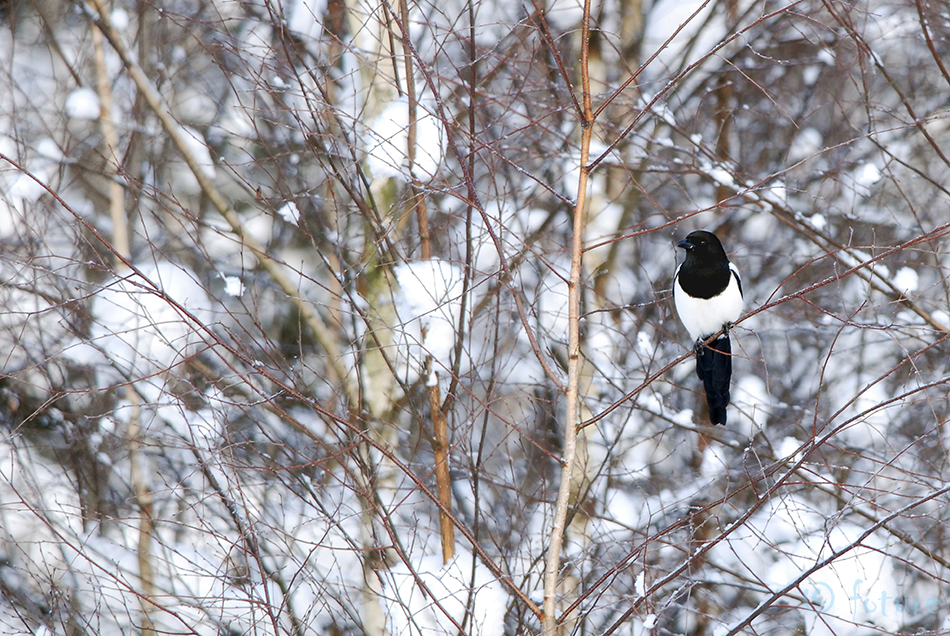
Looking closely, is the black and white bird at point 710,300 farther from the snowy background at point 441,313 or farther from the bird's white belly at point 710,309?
the snowy background at point 441,313

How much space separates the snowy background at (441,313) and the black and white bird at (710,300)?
0.15 meters

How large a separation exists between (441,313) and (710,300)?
4.31 feet

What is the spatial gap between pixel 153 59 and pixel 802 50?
15.9ft

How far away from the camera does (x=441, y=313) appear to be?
2.89 meters

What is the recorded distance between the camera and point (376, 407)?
11.6ft

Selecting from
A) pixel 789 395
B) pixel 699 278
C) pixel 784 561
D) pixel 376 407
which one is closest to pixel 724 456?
pixel 789 395

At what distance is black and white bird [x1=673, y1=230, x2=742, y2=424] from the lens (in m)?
3.47

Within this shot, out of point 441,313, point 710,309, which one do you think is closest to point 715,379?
point 710,309

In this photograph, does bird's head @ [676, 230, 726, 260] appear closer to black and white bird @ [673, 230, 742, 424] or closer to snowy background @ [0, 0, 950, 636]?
black and white bird @ [673, 230, 742, 424]

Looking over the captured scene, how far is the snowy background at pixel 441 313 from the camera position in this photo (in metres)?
2.68

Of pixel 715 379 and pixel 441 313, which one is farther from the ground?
pixel 715 379

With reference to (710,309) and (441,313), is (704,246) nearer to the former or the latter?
(710,309)

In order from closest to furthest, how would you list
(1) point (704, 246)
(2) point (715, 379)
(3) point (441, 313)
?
(3) point (441, 313) → (1) point (704, 246) → (2) point (715, 379)

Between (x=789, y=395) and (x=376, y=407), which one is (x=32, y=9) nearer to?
(x=376, y=407)
